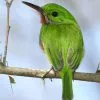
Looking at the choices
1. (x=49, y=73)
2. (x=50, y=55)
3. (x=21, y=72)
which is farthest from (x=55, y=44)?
(x=21, y=72)

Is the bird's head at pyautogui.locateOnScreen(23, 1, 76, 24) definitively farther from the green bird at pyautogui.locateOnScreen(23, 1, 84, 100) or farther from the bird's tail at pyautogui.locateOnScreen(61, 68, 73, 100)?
the bird's tail at pyautogui.locateOnScreen(61, 68, 73, 100)

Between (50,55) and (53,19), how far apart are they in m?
0.24

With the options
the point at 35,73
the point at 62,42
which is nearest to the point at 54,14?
the point at 62,42

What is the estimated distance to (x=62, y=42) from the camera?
1658mm

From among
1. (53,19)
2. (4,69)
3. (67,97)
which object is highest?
(53,19)

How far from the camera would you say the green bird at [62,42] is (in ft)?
5.01

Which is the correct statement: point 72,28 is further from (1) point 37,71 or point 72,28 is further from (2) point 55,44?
(1) point 37,71

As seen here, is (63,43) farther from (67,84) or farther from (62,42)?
(67,84)

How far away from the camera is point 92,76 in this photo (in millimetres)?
1504

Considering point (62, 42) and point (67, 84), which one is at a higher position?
point (62, 42)

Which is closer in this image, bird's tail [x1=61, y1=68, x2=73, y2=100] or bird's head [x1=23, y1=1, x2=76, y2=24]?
bird's tail [x1=61, y1=68, x2=73, y2=100]

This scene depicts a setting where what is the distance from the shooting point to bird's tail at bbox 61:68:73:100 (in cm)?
143

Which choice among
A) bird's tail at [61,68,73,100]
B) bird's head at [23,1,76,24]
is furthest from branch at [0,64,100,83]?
bird's head at [23,1,76,24]

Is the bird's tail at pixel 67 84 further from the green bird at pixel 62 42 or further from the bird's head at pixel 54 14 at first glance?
the bird's head at pixel 54 14
